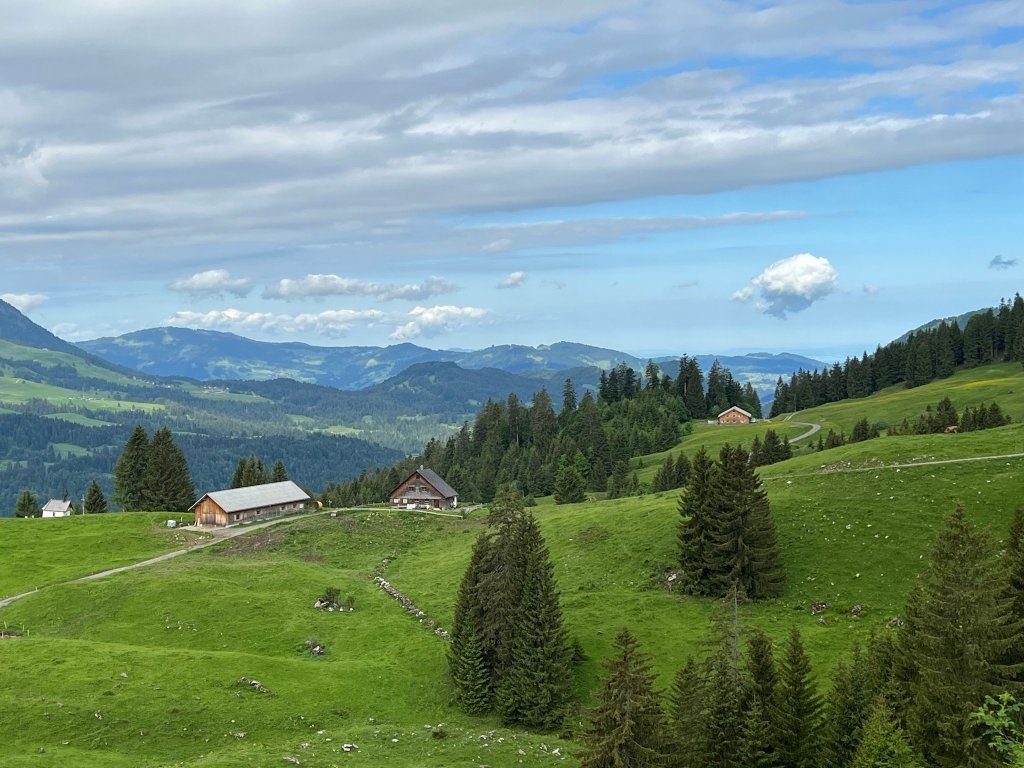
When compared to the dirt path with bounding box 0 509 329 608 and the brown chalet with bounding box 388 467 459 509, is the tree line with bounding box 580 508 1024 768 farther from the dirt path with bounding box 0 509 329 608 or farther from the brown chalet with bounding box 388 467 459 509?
the brown chalet with bounding box 388 467 459 509

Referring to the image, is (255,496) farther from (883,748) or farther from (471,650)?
(883,748)

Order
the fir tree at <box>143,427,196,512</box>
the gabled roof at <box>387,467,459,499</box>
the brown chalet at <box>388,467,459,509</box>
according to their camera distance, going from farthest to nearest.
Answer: the gabled roof at <box>387,467,459,499</box>
the brown chalet at <box>388,467,459,509</box>
the fir tree at <box>143,427,196,512</box>

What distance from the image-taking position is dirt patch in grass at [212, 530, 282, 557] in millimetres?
97819

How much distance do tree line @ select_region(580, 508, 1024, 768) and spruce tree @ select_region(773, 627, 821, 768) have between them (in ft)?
0.17

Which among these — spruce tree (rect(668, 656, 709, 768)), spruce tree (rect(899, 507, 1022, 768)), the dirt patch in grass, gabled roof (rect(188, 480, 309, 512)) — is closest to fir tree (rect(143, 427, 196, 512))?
gabled roof (rect(188, 480, 309, 512))

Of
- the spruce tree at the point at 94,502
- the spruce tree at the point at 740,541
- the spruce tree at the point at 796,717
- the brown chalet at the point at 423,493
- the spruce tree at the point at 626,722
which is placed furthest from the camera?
the brown chalet at the point at 423,493

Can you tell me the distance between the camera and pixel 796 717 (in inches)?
1670

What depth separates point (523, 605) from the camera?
55.8 m

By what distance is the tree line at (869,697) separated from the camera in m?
37.2

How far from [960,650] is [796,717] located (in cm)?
888

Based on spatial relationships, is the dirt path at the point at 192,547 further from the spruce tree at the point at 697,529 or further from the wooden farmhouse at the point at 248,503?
the spruce tree at the point at 697,529

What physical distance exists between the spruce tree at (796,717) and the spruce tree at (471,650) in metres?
20.3

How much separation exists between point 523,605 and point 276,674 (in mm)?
18366

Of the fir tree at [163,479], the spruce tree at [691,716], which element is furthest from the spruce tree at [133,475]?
the spruce tree at [691,716]
